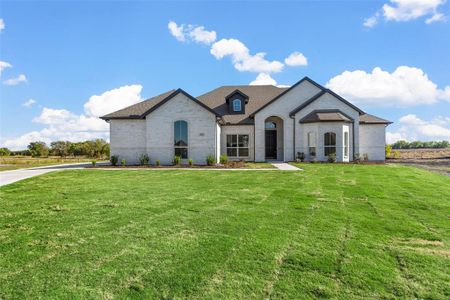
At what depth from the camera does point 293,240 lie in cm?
496

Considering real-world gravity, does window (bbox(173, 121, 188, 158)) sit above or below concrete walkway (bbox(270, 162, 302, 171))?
above

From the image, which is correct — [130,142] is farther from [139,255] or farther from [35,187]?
[139,255]

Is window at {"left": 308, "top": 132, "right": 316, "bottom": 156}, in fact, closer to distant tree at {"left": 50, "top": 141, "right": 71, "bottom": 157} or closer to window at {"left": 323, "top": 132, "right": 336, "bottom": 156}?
window at {"left": 323, "top": 132, "right": 336, "bottom": 156}

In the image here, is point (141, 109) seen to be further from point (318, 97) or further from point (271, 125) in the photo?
point (318, 97)

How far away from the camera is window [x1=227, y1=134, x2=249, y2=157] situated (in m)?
25.4

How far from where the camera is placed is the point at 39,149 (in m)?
39.9

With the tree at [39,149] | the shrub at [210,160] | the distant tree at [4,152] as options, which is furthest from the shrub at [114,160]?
the distant tree at [4,152]

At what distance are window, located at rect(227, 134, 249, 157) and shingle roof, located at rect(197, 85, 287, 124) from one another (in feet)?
4.57

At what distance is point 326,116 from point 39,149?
1536 inches

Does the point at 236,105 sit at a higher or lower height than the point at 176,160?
higher

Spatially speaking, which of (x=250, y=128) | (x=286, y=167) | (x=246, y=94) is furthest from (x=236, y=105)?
(x=286, y=167)

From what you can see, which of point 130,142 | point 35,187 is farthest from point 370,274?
point 130,142

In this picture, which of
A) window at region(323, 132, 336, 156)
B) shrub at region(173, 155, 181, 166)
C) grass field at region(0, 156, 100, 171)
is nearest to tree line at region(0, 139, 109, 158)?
grass field at region(0, 156, 100, 171)

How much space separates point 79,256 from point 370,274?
4266 mm
